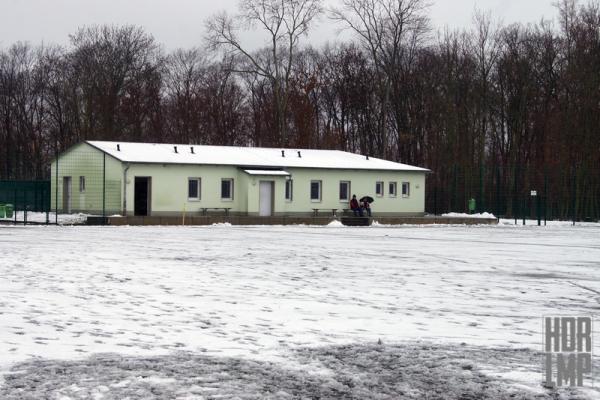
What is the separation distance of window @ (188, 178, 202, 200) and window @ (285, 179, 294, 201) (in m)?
5.15

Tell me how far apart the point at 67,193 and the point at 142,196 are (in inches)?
245

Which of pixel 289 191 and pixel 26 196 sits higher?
pixel 289 191

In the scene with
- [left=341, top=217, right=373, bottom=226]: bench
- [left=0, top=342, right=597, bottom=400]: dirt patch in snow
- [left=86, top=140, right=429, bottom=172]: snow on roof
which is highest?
[left=86, top=140, right=429, bottom=172]: snow on roof

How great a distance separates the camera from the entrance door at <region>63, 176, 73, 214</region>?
4828 cm

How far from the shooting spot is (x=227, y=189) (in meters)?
47.7

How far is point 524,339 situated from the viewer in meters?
9.38

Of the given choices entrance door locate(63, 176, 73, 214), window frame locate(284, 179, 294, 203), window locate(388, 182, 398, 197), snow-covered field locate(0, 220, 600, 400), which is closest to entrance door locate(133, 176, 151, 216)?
entrance door locate(63, 176, 73, 214)

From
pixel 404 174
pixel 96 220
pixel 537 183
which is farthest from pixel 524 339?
pixel 537 183

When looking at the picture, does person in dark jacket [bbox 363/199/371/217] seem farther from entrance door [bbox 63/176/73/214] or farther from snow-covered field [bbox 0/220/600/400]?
snow-covered field [bbox 0/220/600/400]

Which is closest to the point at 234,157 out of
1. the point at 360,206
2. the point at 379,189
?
the point at 360,206

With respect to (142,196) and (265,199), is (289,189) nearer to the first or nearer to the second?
(265,199)

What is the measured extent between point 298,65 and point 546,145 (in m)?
23.8

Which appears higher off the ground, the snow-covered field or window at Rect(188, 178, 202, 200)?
window at Rect(188, 178, 202, 200)

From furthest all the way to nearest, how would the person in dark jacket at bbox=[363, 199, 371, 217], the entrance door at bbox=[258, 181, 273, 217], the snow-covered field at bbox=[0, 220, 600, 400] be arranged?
the person in dark jacket at bbox=[363, 199, 371, 217] < the entrance door at bbox=[258, 181, 273, 217] < the snow-covered field at bbox=[0, 220, 600, 400]
